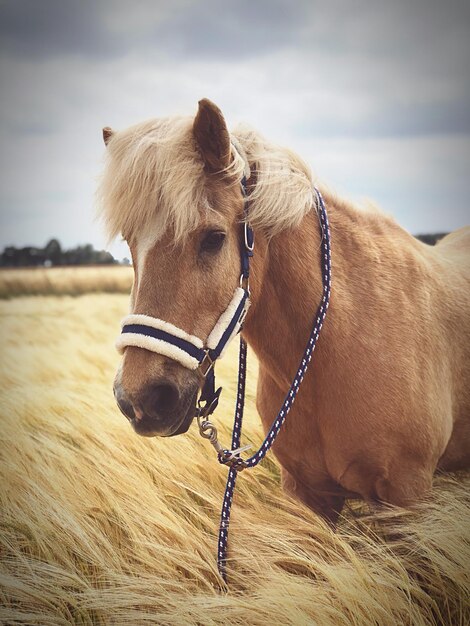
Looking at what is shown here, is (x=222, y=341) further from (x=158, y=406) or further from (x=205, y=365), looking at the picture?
(x=158, y=406)

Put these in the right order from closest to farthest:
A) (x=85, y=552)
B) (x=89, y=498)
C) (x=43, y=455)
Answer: (x=85, y=552) < (x=89, y=498) < (x=43, y=455)

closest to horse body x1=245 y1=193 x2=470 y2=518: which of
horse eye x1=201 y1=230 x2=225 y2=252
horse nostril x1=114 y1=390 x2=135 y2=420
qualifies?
horse eye x1=201 y1=230 x2=225 y2=252

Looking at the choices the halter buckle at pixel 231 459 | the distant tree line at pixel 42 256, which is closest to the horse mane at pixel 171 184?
the halter buckle at pixel 231 459

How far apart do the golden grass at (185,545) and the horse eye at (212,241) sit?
1.36 m

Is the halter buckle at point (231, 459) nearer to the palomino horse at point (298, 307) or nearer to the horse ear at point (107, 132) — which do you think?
the palomino horse at point (298, 307)

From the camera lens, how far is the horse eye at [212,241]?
182 centimetres

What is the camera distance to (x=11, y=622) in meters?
1.86

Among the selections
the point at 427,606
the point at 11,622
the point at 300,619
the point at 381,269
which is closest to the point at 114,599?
the point at 11,622

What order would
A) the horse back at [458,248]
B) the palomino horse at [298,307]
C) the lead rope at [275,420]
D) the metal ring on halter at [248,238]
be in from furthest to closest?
the horse back at [458,248], the lead rope at [275,420], the metal ring on halter at [248,238], the palomino horse at [298,307]

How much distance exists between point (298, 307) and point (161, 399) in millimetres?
788

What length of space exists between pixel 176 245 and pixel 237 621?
1.46 m

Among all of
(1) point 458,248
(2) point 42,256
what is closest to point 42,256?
(2) point 42,256

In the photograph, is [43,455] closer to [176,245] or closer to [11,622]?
[11,622]

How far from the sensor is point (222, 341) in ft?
6.03
